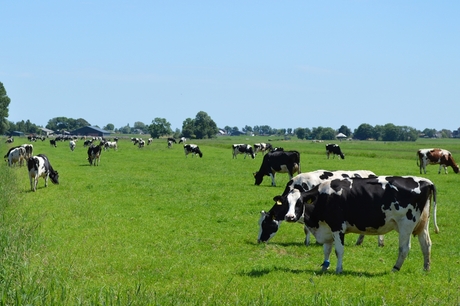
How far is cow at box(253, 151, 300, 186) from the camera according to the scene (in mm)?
28891

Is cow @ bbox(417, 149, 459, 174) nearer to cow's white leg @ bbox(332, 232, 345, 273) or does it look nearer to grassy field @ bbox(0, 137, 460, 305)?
grassy field @ bbox(0, 137, 460, 305)

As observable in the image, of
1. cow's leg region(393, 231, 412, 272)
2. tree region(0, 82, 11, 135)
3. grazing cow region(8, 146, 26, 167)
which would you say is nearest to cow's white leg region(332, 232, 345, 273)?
cow's leg region(393, 231, 412, 272)

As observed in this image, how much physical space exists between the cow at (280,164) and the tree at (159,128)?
156 m

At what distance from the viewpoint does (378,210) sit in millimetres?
11336

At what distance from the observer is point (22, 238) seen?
1272 centimetres

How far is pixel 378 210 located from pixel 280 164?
17.7 metres

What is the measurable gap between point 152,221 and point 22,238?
5.62 metres

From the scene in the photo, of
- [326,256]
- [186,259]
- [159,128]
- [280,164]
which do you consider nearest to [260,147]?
[280,164]

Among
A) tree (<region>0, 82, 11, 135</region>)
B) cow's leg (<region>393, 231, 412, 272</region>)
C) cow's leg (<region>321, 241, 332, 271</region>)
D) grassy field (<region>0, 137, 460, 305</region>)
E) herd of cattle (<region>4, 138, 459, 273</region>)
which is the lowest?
grassy field (<region>0, 137, 460, 305</region>)

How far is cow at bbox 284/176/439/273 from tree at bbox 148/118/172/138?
570 ft

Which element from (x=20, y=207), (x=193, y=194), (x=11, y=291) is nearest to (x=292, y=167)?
(x=193, y=194)

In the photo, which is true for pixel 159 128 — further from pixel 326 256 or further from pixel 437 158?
pixel 326 256

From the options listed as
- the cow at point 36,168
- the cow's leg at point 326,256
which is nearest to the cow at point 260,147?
the cow at point 36,168

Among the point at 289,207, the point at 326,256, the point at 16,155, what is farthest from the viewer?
the point at 16,155
